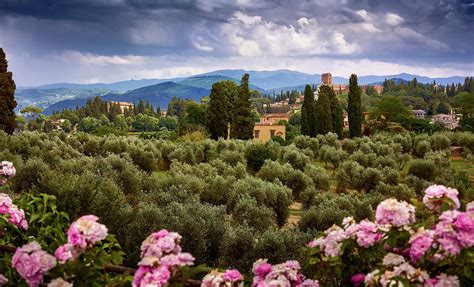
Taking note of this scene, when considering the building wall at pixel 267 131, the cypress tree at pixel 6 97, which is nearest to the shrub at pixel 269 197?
the cypress tree at pixel 6 97

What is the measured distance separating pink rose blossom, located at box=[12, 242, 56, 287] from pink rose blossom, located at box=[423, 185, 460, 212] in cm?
230

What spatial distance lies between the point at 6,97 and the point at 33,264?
1322 inches

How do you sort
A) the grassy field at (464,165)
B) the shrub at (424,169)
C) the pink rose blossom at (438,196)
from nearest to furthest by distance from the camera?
the pink rose blossom at (438,196) → the shrub at (424,169) → the grassy field at (464,165)

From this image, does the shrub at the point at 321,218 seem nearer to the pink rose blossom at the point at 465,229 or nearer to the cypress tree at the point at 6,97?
the pink rose blossom at the point at 465,229

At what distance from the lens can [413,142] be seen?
3064 centimetres

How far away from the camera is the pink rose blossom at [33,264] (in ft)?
8.71

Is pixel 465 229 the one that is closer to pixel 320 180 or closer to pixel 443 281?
pixel 443 281

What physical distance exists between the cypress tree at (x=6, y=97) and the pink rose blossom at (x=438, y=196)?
33.6 m

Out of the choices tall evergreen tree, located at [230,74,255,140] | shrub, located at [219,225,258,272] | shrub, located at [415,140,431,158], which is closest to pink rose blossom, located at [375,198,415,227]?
shrub, located at [219,225,258,272]

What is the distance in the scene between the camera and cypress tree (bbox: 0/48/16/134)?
105 feet

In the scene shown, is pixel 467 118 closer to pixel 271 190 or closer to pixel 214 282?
pixel 271 190

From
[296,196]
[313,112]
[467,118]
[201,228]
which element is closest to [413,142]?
[313,112]

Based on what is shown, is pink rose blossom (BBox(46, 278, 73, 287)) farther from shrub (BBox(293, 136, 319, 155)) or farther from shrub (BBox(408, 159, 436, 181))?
shrub (BBox(293, 136, 319, 155))

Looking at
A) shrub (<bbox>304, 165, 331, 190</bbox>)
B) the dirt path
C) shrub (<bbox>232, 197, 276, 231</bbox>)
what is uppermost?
shrub (<bbox>232, 197, 276, 231</bbox>)
